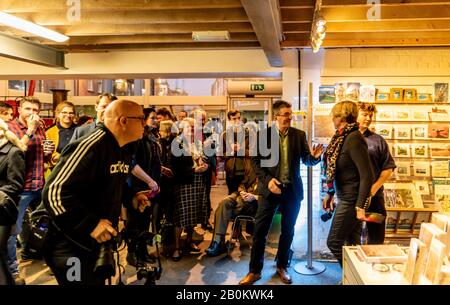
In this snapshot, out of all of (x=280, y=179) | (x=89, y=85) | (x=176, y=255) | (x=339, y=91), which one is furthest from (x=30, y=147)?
(x=89, y=85)

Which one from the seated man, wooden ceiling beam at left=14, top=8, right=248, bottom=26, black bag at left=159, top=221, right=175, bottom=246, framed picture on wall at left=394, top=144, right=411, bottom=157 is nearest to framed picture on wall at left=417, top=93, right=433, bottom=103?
framed picture on wall at left=394, top=144, right=411, bottom=157

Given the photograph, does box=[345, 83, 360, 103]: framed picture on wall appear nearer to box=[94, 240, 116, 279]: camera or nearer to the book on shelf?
the book on shelf

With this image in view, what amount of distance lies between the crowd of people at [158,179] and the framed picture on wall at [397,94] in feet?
4.41

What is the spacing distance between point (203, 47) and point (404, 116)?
8.81ft

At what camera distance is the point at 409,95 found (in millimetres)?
4250

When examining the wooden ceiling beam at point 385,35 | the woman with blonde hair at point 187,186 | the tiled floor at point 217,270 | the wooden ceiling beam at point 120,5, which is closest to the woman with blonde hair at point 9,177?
the tiled floor at point 217,270

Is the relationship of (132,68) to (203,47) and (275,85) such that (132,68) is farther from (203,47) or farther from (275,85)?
(275,85)

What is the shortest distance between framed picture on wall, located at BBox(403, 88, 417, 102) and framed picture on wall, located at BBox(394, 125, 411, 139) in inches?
12.6

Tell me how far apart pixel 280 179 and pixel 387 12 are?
6.42 ft

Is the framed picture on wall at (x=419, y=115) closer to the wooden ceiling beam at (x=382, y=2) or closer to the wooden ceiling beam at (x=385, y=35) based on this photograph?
the wooden ceiling beam at (x=385, y=35)

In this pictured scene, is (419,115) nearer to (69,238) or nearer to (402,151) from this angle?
(402,151)

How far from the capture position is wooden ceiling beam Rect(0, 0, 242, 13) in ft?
11.0

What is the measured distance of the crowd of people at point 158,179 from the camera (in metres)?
1.72
